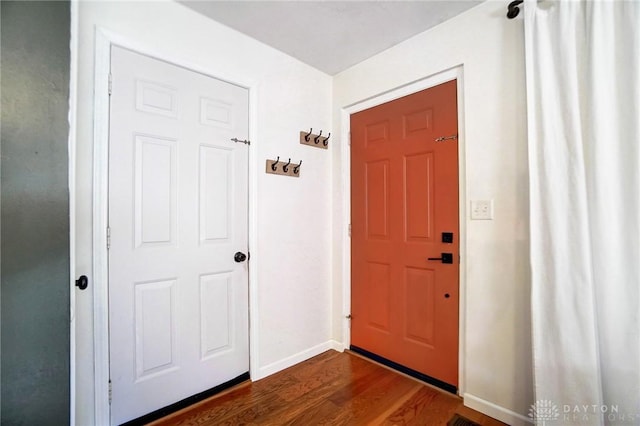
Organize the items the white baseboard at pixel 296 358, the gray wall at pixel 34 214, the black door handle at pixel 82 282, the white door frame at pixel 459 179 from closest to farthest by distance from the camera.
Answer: the gray wall at pixel 34 214, the black door handle at pixel 82 282, the white door frame at pixel 459 179, the white baseboard at pixel 296 358

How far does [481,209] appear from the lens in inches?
66.7

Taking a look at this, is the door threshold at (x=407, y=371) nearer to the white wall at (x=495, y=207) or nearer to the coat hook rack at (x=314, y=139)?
the white wall at (x=495, y=207)

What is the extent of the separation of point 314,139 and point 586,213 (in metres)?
1.86

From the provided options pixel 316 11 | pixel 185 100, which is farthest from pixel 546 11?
pixel 185 100

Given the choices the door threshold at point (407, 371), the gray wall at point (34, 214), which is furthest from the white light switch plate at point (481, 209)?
the gray wall at point (34, 214)

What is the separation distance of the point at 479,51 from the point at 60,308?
2505mm

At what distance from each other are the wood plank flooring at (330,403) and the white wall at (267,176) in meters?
0.22

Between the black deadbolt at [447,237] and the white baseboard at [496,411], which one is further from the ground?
the black deadbolt at [447,237]

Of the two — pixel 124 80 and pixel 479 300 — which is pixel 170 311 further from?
pixel 479 300

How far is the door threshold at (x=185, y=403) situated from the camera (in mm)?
1590

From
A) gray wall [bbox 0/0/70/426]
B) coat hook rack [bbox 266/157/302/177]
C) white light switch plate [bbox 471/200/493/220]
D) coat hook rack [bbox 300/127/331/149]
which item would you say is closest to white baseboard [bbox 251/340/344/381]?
gray wall [bbox 0/0/70/426]

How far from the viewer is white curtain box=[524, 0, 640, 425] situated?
1194mm

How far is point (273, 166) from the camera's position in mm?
2164

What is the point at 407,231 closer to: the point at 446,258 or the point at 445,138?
the point at 446,258
